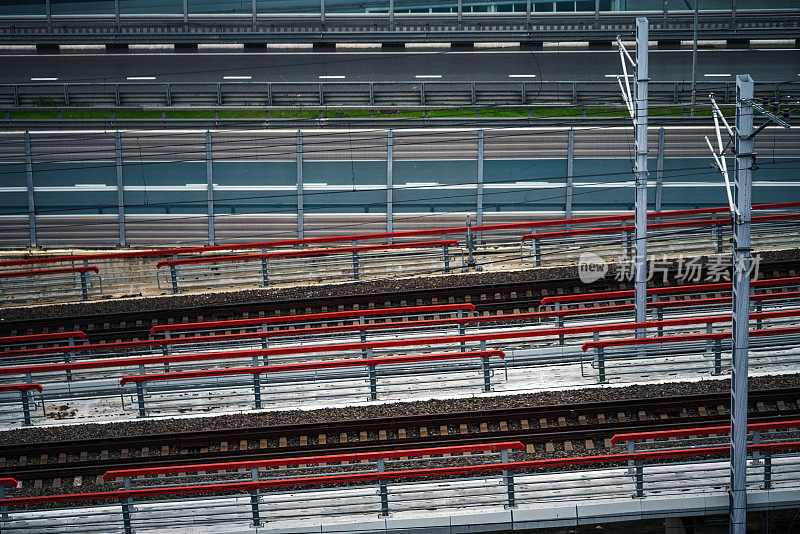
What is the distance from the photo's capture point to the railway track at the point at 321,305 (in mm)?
17172

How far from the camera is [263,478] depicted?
44.0 feet

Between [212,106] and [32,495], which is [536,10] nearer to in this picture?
[212,106]

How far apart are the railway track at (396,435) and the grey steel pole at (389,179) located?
6305 mm

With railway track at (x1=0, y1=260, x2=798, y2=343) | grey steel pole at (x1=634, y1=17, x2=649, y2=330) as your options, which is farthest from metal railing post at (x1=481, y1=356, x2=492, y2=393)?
railway track at (x1=0, y1=260, x2=798, y2=343)

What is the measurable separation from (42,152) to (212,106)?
4.15m

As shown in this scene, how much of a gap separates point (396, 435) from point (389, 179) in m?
6.71

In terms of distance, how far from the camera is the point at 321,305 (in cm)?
1750

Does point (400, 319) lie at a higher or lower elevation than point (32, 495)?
higher

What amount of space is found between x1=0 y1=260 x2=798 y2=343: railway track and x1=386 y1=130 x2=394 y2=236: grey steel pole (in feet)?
7.05

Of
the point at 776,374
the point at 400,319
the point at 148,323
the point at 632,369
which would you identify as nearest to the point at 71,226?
the point at 148,323

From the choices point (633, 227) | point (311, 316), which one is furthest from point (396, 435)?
point (633, 227)

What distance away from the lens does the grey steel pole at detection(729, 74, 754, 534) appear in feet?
36.0

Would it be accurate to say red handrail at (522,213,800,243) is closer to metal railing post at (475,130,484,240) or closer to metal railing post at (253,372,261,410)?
metal railing post at (475,130,484,240)

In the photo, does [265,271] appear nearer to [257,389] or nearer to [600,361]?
[257,389]
